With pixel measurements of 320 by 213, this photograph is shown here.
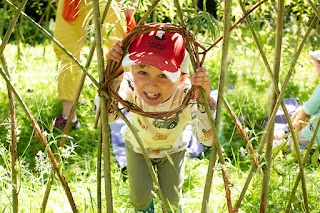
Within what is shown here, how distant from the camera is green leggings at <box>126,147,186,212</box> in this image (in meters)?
2.01

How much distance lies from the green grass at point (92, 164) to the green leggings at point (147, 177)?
0.26 ft

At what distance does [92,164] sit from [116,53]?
4.28ft

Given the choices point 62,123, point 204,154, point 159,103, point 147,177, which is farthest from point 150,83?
point 62,123

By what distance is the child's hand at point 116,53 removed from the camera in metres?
1.49

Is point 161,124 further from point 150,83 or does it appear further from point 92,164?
point 92,164

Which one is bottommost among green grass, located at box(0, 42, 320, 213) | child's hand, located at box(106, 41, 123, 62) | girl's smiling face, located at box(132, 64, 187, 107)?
green grass, located at box(0, 42, 320, 213)

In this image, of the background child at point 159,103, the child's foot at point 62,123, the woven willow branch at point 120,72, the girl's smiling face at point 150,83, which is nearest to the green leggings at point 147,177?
the background child at point 159,103

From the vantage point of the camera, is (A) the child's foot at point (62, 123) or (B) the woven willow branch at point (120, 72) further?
(A) the child's foot at point (62, 123)

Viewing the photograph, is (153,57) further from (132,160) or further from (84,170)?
(84,170)

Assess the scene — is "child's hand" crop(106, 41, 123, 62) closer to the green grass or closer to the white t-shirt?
the green grass

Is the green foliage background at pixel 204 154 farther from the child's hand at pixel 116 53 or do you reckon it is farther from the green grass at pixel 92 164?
the child's hand at pixel 116 53

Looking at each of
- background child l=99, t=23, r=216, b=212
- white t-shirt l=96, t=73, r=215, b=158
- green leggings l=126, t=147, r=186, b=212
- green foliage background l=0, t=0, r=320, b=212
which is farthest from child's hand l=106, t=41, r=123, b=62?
green leggings l=126, t=147, r=186, b=212

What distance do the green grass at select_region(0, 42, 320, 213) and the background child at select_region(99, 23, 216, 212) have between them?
108 mm

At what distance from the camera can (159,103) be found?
1797 millimetres
